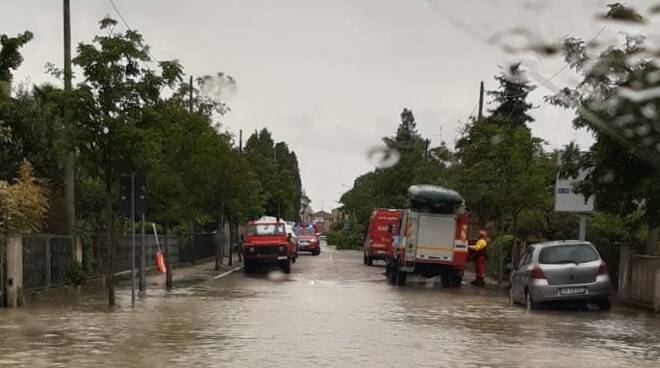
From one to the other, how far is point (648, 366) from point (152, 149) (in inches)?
444

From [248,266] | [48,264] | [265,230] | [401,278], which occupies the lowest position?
[248,266]

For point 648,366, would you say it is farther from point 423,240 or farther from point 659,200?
point 423,240

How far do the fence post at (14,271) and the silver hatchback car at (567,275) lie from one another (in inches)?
428

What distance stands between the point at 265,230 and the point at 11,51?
15.3 metres

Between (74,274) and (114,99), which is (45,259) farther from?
(114,99)

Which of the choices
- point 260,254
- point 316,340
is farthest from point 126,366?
point 260,254

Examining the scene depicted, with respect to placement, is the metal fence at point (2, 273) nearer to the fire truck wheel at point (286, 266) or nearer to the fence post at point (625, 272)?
the fence post at point (625, 272)

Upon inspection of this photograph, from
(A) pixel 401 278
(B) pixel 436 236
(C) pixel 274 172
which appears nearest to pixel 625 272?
(B) pixel 436 236

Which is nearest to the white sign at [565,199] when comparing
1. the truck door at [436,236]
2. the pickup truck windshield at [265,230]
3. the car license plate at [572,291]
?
the truck door at [436,236]

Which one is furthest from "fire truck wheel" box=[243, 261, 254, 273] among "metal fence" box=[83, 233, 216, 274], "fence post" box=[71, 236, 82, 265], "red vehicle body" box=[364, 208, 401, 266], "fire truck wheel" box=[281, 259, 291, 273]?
"fence post" box=[71, 236, 82, 265]

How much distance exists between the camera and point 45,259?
70.0 ft

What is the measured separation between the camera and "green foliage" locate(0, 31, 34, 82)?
24594 mm

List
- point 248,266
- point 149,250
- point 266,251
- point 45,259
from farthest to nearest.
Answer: point 248,266
point 266,251
point 149,250
point 45,259

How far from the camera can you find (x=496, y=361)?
1159 centimetres
